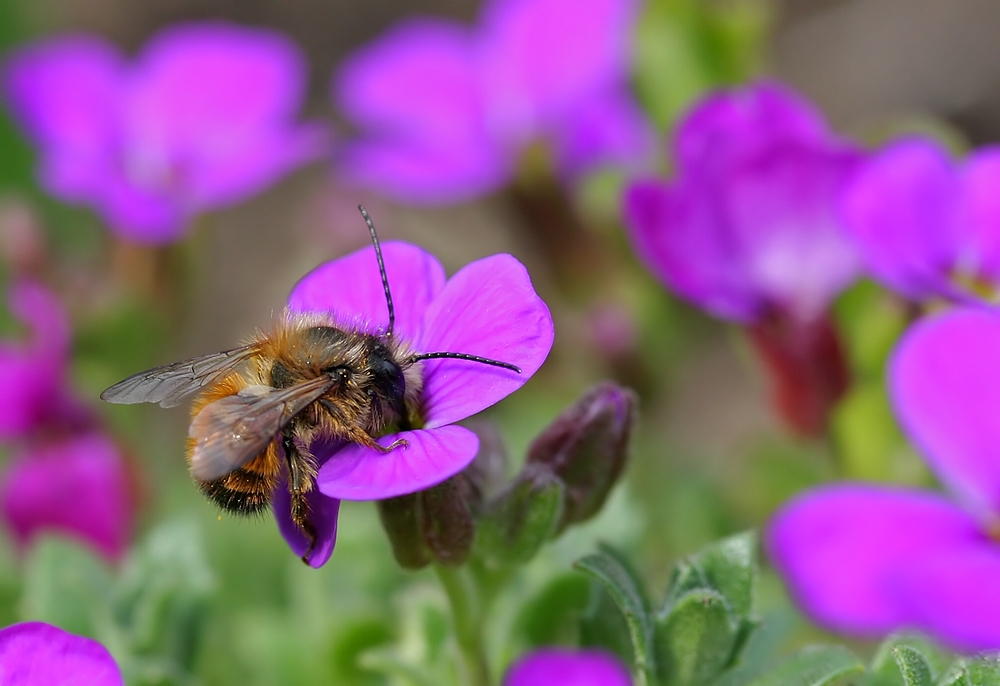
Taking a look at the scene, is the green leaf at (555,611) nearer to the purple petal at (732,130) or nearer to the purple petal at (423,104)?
the purple petal at (732,130)

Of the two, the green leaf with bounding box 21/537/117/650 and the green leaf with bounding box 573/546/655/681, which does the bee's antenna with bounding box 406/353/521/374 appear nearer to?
the green leaf with bounding box 573/546/655/681

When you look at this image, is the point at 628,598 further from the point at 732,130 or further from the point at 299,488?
the point at 732,130

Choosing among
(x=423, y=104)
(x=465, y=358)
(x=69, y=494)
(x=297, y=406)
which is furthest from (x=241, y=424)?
(x=423, y=104)

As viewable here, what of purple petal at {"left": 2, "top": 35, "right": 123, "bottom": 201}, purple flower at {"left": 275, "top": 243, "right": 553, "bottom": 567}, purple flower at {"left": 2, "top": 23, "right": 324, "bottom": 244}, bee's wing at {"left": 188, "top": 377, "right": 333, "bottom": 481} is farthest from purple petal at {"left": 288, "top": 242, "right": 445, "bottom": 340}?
purple petal at {"left": 2, "top": 35, "right": 123, "bottom": 201}

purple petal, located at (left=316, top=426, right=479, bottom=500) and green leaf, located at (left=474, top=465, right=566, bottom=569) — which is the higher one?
purple petal, located at (left=316, top=426, right=479, bottom=500)

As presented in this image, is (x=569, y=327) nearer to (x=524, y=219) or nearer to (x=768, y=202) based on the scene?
(x=524, y=219)

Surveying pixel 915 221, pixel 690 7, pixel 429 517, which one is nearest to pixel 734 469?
pixel 690 7
